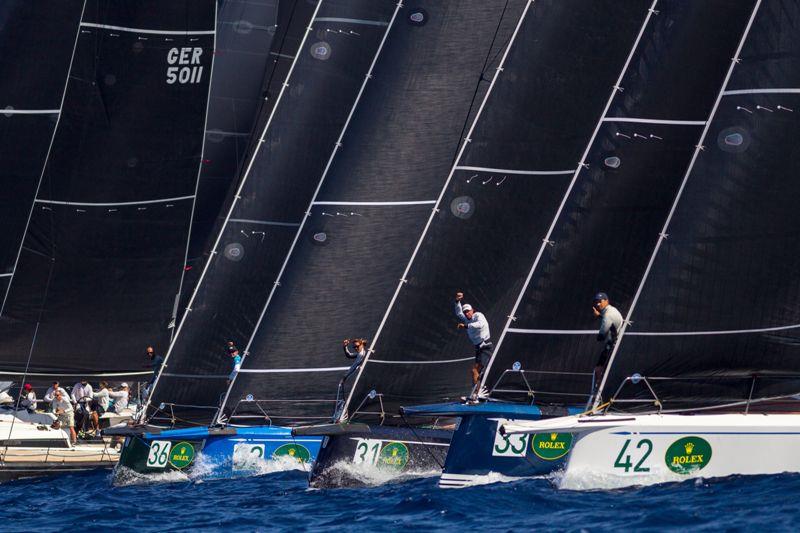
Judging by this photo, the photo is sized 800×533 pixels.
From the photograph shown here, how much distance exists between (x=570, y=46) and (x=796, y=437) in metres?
6.03

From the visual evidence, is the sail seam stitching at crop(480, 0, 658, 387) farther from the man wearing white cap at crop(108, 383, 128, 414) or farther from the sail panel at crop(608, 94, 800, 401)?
the man wearing white cap at crop(108, 383, 128, 414)

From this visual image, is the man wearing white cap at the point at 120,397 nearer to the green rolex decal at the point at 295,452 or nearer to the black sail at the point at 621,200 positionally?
the green rolex decal at the point at 295,452

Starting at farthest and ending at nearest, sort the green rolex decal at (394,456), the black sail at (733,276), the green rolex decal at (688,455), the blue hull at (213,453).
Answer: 1. the blue hull at (213,453)
2. the green rolex decal at (394,456)
3. the black sail at (733,276)
4. the green rolex decal at (688,455)

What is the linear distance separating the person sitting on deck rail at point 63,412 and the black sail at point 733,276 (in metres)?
11.0

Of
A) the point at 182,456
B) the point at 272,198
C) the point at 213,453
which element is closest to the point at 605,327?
the point at 213,453

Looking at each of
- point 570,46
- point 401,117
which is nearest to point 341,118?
point 401,117

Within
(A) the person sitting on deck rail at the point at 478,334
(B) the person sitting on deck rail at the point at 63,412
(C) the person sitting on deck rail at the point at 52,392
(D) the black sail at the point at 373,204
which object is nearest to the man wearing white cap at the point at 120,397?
(C) the person sitting on deck rail at the point at 52,392

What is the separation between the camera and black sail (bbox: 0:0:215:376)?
24.5m

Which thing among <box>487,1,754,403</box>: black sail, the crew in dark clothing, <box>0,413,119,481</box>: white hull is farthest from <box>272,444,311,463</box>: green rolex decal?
<box>487,1,754,403</box>: black sail

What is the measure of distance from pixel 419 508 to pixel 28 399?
10.9 m

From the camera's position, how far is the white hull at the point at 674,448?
15844 mm

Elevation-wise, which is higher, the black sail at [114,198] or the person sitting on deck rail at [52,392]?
the black sail at [114,198]

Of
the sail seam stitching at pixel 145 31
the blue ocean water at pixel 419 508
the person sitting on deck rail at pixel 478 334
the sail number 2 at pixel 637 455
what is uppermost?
the sail seam stitching at pixel 145 31

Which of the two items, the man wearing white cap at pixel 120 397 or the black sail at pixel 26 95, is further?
the man wearing white cap at pixel 120 397
